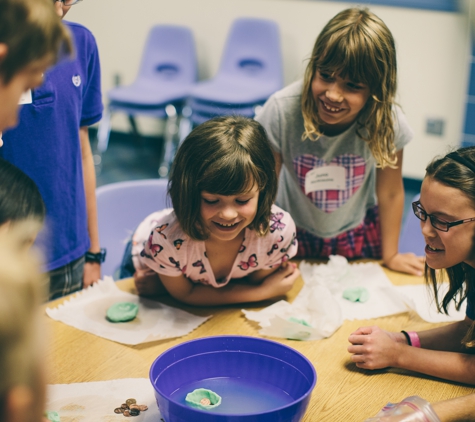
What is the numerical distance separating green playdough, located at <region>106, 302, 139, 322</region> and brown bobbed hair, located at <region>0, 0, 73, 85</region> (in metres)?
0.74

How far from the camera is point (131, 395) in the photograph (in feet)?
3.71

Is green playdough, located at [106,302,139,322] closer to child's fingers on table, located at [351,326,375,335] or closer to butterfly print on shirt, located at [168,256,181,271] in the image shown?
butterfly print on shirt, located at [168,256,181,271]

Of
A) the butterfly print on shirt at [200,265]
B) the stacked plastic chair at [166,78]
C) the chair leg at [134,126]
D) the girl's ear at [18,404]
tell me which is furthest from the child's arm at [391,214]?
the chair leg at [134,126]

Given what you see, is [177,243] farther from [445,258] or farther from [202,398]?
[445,258]

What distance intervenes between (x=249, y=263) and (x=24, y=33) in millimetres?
866

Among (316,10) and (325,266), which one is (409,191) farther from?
(325,266)

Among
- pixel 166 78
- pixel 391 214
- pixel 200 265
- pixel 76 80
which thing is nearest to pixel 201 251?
pixel 200 265

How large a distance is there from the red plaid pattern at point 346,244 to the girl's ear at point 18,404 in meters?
1.31

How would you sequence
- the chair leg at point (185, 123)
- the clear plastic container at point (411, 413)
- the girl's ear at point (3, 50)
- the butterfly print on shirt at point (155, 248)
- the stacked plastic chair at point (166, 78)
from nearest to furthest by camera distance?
1. the girl's ear at point (3, 50)
2. the clear plastic container at point (411, 413)
3. the butterfly print on shirt at point (155, 248)
4. the stacked plastic chair at point (166, 78)
5. the chair leg at point (185, 123)

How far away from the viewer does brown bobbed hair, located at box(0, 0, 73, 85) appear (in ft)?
2.60

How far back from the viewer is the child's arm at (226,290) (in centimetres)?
148

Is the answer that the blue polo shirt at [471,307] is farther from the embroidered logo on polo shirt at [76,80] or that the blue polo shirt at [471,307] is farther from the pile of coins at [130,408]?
the embroidered logo on polo shirt at [76,80]

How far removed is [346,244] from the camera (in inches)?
70.8

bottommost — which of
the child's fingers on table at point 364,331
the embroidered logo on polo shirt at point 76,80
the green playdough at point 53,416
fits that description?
the green playdough at point 53,416
